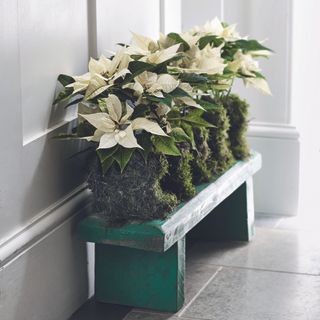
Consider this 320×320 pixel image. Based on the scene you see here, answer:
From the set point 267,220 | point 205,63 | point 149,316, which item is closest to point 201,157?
point 205,63

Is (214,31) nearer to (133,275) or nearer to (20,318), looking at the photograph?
(133,275)

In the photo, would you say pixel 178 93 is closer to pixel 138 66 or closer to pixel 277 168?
pixel 138 66

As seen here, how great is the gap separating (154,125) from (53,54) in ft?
1.00

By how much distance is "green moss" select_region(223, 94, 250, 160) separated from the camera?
2811mm

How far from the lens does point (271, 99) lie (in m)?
3.29

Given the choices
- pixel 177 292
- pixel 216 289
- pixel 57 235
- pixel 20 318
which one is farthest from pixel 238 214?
pixel 20 318

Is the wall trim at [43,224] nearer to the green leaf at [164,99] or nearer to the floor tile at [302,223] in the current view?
the green leaf at [164,99]

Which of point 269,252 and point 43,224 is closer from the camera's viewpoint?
point 43,224

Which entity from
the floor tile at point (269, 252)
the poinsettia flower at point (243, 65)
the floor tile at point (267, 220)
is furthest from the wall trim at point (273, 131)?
the poinsettia flower at point (243, 65)

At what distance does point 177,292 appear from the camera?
7.73ft

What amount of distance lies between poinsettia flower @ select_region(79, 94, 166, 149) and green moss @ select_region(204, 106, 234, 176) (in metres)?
0.49

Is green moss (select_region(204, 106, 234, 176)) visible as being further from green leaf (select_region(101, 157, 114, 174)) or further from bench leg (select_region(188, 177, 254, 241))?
green leaf (select_region(101, 157, 114, 174))

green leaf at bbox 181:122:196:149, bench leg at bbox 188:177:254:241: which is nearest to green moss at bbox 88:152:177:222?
green leaf at bbox 181:122:196:149

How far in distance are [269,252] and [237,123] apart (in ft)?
1.33
